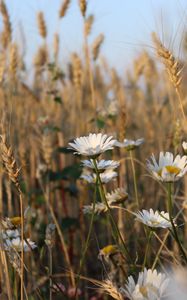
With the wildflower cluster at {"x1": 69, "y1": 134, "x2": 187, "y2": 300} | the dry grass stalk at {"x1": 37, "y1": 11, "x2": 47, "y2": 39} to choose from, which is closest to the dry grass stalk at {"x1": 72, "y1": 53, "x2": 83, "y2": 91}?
the dry grass stalk at {"x1": 37, "y1": 11, "x2": 47, "y2": 39}

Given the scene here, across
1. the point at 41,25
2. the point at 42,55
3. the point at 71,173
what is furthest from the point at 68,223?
the point at 42,55

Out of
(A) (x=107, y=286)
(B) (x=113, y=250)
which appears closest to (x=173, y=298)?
(A) (x=107, y=286)

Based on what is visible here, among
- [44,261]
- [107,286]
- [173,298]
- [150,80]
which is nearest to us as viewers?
[173,298]

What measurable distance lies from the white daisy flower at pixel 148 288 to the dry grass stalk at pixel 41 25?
192cm

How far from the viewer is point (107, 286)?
29.6 inches

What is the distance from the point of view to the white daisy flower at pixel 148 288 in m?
0.76

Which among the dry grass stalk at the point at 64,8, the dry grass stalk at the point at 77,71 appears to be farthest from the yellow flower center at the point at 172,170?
the dry grass stalk at the point at 64,8

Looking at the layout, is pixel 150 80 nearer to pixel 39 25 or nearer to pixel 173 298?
pixel 39 25

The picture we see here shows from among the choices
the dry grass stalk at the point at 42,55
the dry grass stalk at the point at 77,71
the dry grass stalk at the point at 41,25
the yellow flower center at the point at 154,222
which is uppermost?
the dry grass stalk at the point at 41,25

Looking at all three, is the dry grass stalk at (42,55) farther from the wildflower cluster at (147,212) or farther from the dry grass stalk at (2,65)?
the wildflower cluster at (147,212)

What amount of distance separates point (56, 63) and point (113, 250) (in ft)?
4.98

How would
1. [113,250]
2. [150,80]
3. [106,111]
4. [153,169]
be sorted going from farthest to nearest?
[150,80] → [106,111] → [113,250] → [153,169]

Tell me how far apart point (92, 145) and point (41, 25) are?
1.65 metres

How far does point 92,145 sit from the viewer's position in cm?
105
